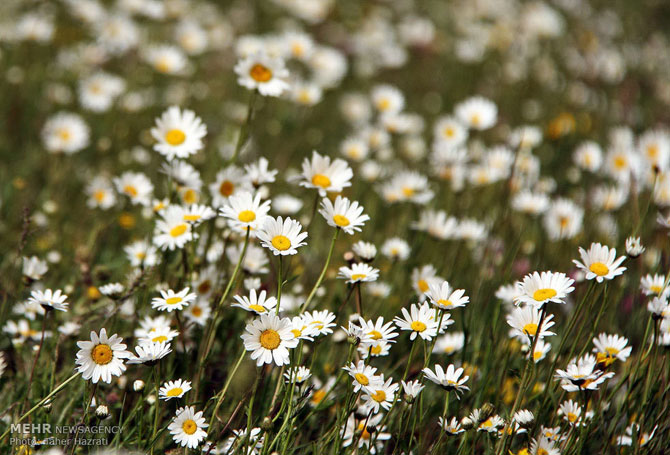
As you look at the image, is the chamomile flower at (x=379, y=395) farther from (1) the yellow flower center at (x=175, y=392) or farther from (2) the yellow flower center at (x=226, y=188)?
(2) the yellow flower center at (x=226, y=188)

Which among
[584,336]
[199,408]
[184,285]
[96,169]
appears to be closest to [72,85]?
[96,169]

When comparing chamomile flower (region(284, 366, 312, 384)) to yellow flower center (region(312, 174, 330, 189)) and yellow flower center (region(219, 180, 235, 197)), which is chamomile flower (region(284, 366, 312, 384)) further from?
yellow flower center (region(219, 180, 235, 197))

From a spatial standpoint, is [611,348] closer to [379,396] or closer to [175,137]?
[379,396]

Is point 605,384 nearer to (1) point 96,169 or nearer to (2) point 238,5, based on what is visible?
(1) point 96,169

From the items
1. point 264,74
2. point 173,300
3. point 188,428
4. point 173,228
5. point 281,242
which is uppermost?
point 264,74

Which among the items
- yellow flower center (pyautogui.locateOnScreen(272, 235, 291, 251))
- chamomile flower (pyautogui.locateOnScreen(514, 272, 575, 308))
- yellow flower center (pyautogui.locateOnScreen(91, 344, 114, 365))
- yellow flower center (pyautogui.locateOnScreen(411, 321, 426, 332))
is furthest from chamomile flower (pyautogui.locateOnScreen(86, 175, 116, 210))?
chamomile flower (pyautogui.locateOnScreen(514, 272, 575, 308))

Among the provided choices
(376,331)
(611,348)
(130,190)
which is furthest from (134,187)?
(611,348)
